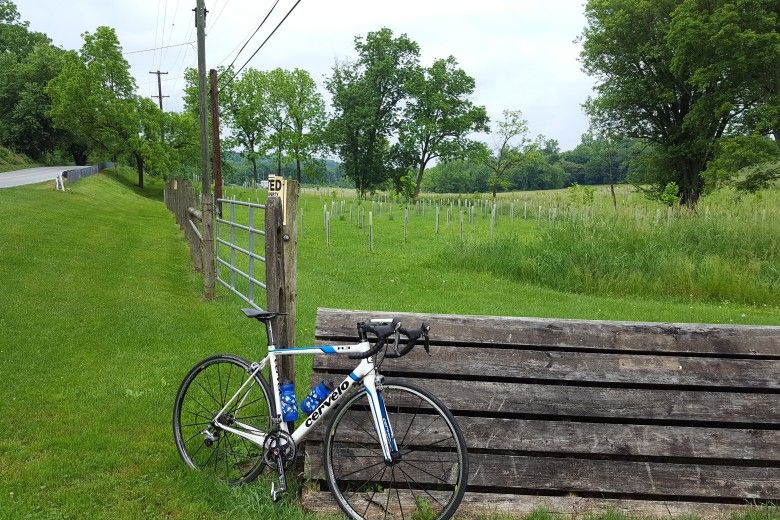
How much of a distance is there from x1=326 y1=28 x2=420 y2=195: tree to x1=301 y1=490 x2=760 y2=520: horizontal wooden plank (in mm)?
62253

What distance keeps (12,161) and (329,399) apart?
58625mm

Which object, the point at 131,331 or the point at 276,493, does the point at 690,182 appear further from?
the point at 276,493

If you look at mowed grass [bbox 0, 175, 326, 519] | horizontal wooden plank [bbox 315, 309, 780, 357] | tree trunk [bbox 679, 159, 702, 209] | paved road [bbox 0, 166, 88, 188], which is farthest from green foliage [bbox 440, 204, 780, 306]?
tree trunk [bbox 679, 159, 702, 209]

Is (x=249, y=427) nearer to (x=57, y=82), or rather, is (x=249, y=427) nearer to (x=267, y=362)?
(x=267, y=362)

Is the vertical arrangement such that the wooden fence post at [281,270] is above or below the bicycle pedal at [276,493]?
above

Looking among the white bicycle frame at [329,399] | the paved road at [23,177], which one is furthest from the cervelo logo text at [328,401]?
the paved road at [23,177]

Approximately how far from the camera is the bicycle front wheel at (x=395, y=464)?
323 centimetres

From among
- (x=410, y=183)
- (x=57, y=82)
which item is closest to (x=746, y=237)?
(x=410, y=183)

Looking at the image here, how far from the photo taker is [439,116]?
6650cm

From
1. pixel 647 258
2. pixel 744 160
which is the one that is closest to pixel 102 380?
pixel 647 258

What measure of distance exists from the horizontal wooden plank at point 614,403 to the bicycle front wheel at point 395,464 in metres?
0.20

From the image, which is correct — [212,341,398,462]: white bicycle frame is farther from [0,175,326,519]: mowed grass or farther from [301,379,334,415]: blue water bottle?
[0,175,326,519]: mowed grass

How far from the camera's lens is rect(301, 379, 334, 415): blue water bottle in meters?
3.33

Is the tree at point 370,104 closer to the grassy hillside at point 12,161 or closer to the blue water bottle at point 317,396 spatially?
the grassy hillside at point 12,161
